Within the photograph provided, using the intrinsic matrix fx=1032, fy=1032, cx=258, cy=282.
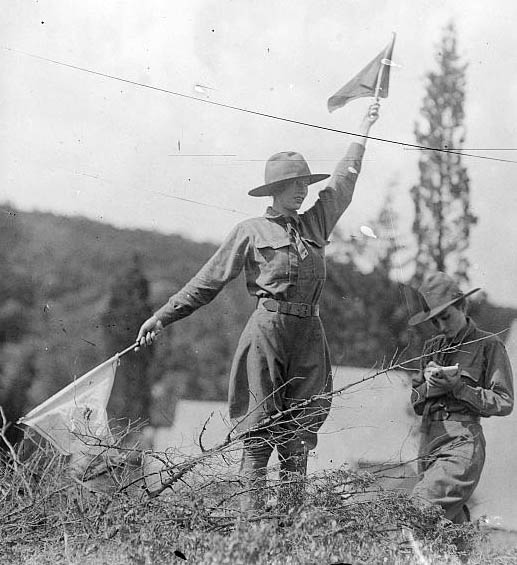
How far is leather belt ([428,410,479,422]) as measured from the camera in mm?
Answer: 6402

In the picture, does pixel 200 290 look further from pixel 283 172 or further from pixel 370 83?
pixel 370 83

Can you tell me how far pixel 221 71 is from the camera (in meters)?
6.57

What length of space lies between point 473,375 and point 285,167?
1.75 m

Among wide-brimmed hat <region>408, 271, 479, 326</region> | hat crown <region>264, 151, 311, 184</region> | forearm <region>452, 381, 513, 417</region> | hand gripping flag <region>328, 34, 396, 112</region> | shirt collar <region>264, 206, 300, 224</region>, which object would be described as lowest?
forearm <region>452, 381, 513, 417</region>

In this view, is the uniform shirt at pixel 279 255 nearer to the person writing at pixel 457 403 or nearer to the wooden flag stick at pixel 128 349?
the wooden flag stick at pixel 128 349

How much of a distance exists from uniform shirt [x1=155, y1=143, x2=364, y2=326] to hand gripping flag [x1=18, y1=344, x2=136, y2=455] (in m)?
0.53

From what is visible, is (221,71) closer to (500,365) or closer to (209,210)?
(209,210)

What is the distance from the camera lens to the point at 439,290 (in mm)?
6555

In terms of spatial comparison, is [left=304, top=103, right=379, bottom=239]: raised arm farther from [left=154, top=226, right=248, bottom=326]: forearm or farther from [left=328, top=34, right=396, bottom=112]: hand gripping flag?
[left=154, top=226, right=248, bottom=326]: forearm

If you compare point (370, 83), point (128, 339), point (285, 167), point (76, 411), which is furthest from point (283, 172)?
point (76, 411)

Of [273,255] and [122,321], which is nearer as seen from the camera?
[273,255]

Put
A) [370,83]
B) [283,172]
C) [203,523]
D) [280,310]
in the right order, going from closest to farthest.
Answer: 1. [203,523]
2. [280,310]
3. [283,172]
4. [370,83]

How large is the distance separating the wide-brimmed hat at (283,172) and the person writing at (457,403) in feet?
4.12

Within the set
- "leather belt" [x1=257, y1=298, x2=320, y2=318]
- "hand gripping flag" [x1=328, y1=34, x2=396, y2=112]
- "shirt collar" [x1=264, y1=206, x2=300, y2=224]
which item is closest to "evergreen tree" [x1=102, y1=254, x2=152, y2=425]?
"leather belt" [x1=257, y1=298, x2=320, y2=318]
